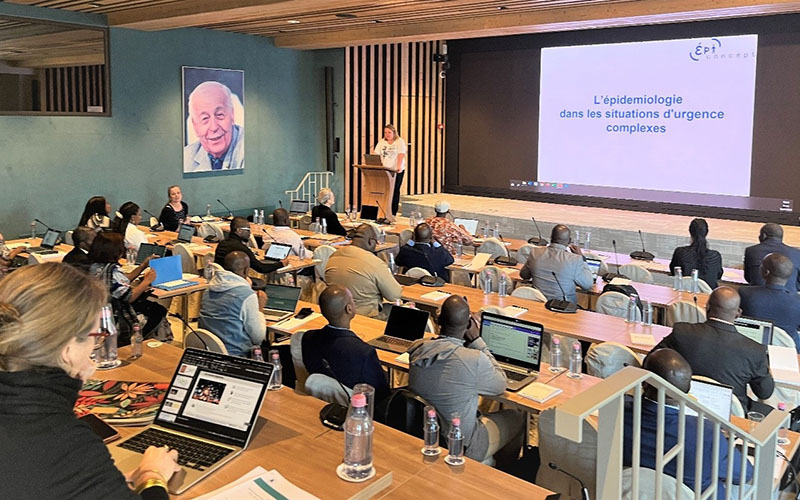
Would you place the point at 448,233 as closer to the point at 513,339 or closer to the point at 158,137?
the point at 513,339

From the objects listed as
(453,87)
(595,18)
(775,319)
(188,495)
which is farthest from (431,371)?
(453,87)

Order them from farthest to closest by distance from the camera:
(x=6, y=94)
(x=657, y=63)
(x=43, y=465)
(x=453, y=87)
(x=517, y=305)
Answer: (x=453, y=87), (x=657, y=63), (x=6, y=94), (x=517, y=305), (x=43, y=465)

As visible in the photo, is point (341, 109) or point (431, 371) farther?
point (341, 109)

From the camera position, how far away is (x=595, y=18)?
9.34m

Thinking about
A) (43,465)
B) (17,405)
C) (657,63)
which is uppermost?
(657,63)

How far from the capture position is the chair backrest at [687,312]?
17.6 feet

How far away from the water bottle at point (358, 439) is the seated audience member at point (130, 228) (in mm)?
5733

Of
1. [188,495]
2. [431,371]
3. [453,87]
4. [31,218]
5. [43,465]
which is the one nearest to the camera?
[43,465]

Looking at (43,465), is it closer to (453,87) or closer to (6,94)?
(6,94)

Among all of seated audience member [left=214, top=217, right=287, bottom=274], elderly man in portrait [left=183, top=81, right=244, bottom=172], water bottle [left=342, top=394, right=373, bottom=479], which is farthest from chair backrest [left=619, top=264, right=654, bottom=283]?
elderly man in portrait [left=183, top=81, right=244, bottom=172]

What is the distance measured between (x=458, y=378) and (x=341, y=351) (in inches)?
24.7

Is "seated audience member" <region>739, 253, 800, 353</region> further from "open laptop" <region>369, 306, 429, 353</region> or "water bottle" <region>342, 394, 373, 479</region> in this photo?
"water bottle" <region>342, 394, 373, 479</region>

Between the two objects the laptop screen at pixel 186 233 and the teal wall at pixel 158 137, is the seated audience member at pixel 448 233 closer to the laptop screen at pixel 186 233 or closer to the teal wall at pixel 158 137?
the laptop screen at pixel 186 233

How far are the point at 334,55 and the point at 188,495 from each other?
12192 mm
